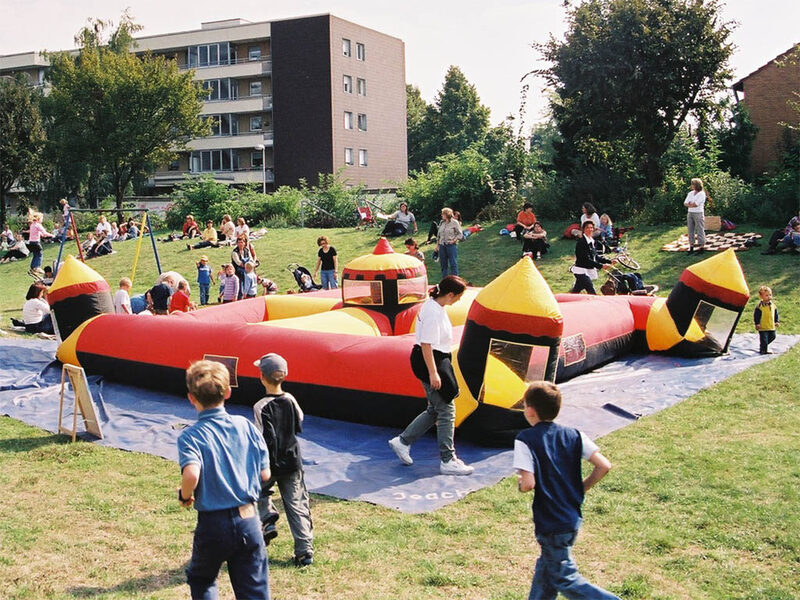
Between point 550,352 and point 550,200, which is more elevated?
point 550,200

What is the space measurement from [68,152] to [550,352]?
36754 millimetres

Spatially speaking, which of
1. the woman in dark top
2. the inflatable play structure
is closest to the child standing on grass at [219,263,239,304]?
the inflatable play structure

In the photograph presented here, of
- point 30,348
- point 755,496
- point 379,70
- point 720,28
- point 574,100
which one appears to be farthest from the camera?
point 379,70

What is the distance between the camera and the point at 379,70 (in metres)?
49.2

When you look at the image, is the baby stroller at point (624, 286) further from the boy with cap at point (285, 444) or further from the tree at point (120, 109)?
the tree at point (120, 109)

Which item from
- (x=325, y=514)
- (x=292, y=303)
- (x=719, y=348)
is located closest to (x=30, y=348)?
(x=292, y=303)

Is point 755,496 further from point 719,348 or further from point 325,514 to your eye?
point 719,348

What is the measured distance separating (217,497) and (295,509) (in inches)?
61.6

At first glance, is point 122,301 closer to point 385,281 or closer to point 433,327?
point 385,281

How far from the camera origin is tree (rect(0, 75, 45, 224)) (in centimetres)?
4062

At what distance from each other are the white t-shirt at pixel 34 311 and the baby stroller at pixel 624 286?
10353 mm

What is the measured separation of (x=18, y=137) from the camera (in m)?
41.2

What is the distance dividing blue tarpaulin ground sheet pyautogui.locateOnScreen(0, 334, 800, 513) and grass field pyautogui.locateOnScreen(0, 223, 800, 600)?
28 centimetres

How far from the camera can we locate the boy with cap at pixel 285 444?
5312 millimetres
